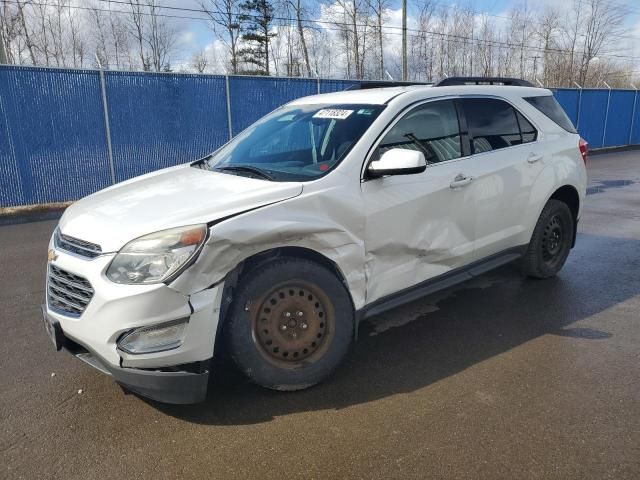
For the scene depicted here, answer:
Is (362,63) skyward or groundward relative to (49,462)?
skyward

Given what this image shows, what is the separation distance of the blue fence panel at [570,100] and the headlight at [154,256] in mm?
20215

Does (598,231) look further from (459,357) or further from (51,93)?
(51,93)

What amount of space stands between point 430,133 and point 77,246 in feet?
8.57

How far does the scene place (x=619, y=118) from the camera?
22.7 m

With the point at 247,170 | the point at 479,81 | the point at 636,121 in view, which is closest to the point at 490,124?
the point at 479,81

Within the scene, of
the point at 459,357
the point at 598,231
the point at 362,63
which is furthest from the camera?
the point at 362,63

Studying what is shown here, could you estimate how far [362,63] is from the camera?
33094 millimetres

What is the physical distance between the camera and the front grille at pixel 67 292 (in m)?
2.78

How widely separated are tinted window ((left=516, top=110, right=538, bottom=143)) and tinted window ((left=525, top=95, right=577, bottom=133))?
10.7 inches

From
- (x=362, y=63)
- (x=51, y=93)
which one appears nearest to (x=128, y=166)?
(x=51, y=93)

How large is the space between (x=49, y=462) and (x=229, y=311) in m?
1.17

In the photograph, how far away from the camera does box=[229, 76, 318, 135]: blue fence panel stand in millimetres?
12484

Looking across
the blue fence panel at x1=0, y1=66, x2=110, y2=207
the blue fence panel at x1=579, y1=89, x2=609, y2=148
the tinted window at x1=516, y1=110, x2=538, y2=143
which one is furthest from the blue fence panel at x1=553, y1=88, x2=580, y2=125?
the tinted window at x1=516, y1=110, x2=538, y2=143

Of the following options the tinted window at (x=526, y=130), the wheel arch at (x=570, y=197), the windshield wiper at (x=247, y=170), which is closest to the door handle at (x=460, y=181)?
the tinted window at (x=526, y=130)
